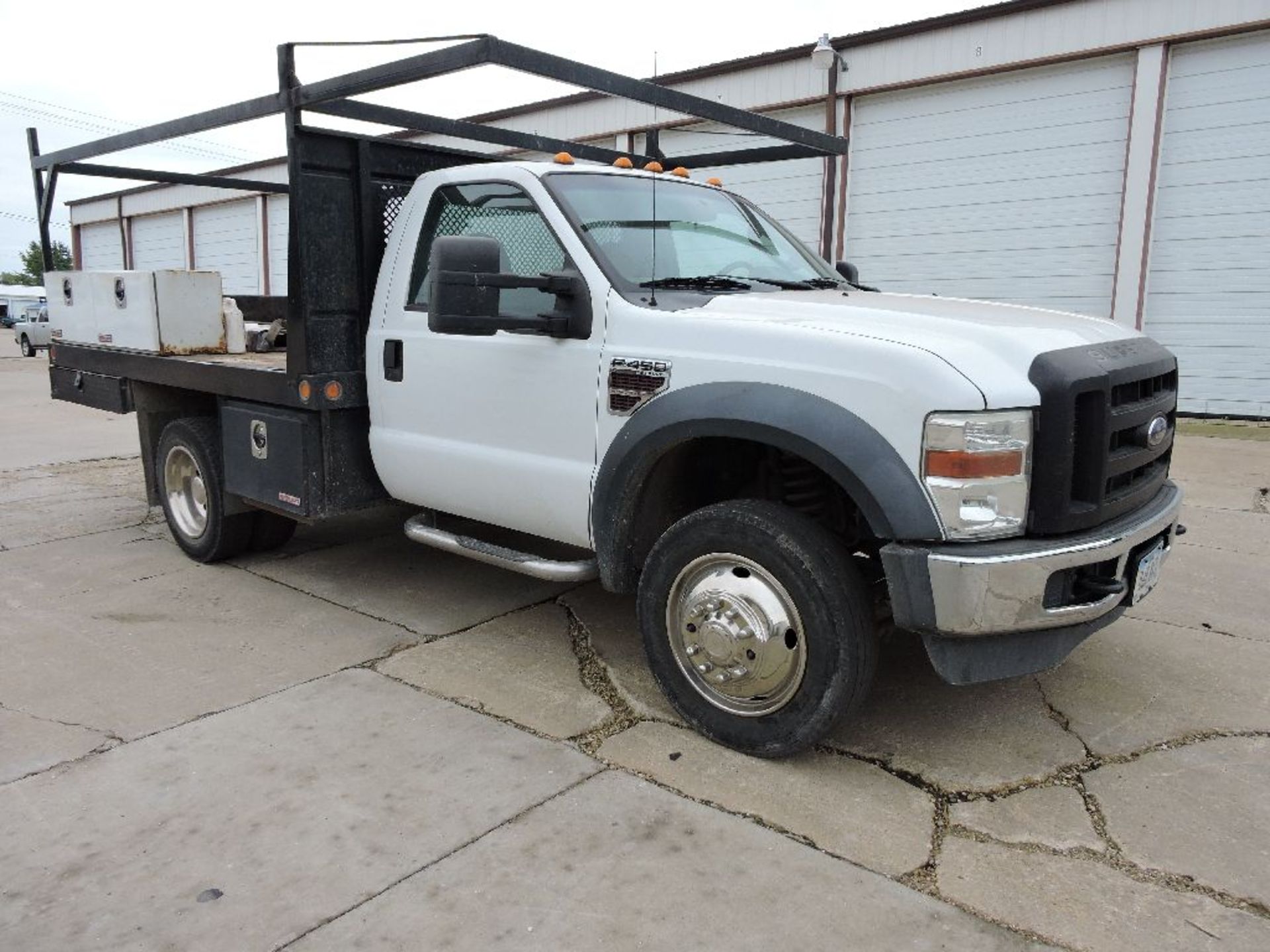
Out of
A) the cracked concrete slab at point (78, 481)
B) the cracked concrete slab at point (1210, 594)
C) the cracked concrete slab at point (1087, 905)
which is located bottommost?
the cracked concrete slab at point (78, 481)

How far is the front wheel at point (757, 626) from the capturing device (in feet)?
9.98

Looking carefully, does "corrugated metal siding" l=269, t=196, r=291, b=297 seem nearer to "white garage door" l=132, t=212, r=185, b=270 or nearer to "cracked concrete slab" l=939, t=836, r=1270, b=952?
"white garage door" l=132, t=212, r=185, b=270

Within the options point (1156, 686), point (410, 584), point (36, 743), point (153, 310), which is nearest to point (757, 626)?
point (1156, 686)

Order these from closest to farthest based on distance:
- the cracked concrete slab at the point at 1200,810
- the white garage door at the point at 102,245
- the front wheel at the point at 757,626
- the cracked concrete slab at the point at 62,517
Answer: the cracked concrete slab at the point at 1200,810, the front wheel at the point at 757,626, the cracked concrete slab at the point at 62,517, the white garage door at the point at 102,245

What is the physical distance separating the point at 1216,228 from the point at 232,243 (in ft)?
70.9

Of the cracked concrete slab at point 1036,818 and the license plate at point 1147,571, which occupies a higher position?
the license plate at point 1147,571

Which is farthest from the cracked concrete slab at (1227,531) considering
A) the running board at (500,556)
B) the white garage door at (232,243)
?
the white garage door at (232,243)

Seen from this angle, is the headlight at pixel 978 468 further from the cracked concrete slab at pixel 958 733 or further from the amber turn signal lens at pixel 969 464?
the cracked concrete slab at pixel 958 733

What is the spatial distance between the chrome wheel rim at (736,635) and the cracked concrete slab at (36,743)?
2.06m

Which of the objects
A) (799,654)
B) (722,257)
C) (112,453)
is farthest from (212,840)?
(112,453)

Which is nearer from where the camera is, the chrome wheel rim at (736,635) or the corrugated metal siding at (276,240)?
the chrome wheel rim at (736,635)

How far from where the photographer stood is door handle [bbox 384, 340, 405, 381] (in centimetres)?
438

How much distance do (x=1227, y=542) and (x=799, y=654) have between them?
4428mm

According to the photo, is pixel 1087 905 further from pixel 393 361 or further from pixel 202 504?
pixel 202 504
